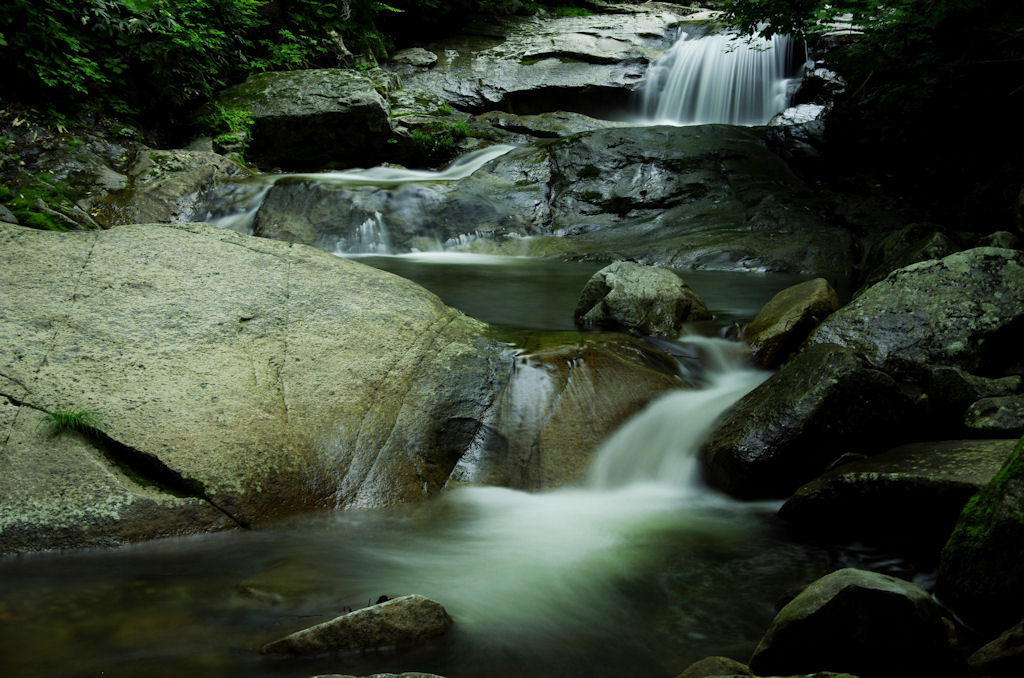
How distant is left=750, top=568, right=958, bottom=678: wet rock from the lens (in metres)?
2.01

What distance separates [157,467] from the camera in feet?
11.0

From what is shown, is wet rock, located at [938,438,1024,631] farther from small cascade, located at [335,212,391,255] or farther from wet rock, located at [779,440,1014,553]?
small cascade, located at [335,212,391,255]

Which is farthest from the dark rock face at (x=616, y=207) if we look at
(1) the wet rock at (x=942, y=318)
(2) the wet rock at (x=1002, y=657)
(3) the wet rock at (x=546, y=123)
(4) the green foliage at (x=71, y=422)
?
(2) the wet rock at (x=1002, y=657)

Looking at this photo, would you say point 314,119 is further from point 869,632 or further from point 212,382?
point 869,632

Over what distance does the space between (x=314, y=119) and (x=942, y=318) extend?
39.3 feet

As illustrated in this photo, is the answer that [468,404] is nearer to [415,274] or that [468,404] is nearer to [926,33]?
[415,274]

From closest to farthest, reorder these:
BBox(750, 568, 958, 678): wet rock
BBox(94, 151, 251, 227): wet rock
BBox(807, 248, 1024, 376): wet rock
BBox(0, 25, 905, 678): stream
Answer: BBox(750, 568, 958, 678): wet rock → BBox(0, 25, 905, 678): stream → BBox(807, 248, 1024, 376): wet rock → BBox(94, 151, 251, 227): wet rock

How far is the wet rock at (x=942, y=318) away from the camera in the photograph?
185 inches

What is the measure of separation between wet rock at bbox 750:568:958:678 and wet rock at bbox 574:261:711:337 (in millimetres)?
3871

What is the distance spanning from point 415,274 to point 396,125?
6206mm

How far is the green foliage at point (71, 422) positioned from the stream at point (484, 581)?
0.63m

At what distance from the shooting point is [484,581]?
10.3 ft

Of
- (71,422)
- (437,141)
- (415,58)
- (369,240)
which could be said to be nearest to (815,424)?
(71,422)

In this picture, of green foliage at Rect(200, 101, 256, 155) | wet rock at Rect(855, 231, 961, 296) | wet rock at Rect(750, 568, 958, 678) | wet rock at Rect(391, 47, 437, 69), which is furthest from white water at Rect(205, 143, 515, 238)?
wet rock at Rect(750, 568, 958, 678)
